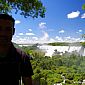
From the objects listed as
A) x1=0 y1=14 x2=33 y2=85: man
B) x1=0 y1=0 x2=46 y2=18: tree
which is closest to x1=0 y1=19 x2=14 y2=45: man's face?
x1=0 y1=14 x2=33 y2=85: man

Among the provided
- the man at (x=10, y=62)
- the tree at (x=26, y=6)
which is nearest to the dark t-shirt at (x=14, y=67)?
the man at (x=10, y=62)

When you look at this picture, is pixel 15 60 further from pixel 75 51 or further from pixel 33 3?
pixel 75 51

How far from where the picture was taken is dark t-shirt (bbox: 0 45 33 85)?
1572 mm

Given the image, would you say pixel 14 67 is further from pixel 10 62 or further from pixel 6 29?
pixel 6 29

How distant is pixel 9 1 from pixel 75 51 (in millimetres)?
49466

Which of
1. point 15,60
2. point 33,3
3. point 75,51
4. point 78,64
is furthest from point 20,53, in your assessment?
point 75,51

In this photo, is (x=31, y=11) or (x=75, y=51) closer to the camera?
(x=31, y=11)

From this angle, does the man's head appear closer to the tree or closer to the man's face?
the man's face

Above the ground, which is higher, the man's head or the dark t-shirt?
the man's head

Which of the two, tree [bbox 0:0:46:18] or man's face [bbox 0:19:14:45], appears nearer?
man's face [bbox 0:19:14:45]

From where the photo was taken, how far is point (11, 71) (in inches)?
62.5

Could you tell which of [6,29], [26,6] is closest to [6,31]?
[6,29]

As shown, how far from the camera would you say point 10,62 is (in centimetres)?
159

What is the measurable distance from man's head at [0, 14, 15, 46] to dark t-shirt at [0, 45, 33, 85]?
83mm
